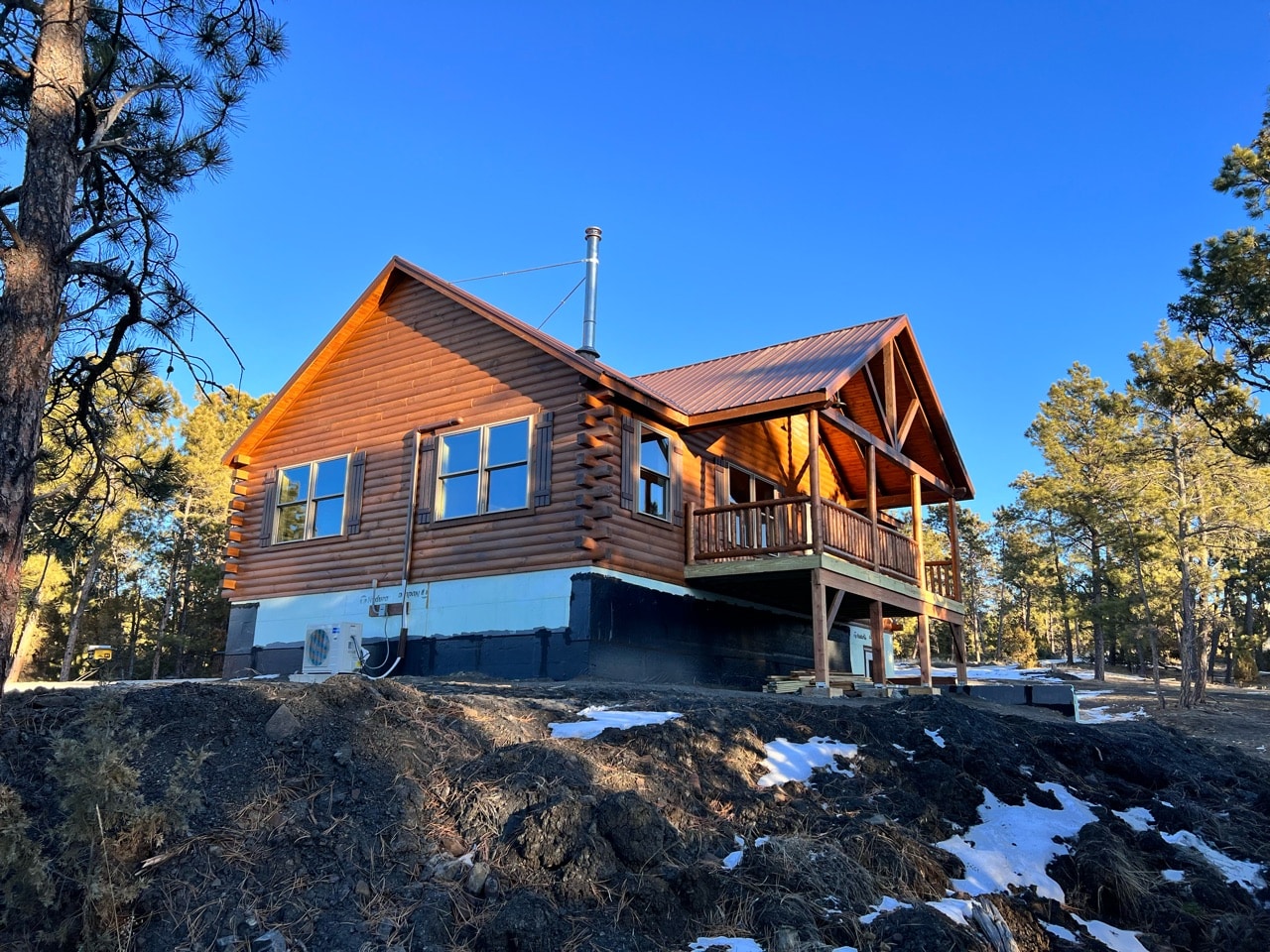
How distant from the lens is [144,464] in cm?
707

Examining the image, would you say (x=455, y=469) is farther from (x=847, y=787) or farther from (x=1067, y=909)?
(x=1067, y=909)

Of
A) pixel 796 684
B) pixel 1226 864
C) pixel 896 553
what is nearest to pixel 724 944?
pixel 1226 864

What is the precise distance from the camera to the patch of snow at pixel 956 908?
4785 mm

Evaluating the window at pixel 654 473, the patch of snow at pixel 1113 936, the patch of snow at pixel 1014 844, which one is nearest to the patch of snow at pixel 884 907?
the patch of snow at pixel 1014 844

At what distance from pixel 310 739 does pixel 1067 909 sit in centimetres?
431

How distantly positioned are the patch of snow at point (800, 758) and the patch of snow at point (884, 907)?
1.48 metres

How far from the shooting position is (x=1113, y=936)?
523cm

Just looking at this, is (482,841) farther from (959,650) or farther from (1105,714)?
(1105,714)

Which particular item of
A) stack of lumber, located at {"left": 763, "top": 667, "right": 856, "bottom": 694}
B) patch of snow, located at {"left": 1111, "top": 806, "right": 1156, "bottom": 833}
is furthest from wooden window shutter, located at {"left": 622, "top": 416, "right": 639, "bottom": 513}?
patch of snow, located at {"left": 1111, "top": 806, "right": 1156, "bottom": 833}

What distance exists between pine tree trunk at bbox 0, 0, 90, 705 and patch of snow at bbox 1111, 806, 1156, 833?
7118 millimetres

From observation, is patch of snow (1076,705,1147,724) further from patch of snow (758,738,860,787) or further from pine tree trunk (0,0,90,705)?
pine tree trunk (0,0,90,705)

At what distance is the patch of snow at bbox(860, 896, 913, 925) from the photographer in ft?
15.4

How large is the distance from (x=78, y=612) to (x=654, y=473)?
2236 centimetres

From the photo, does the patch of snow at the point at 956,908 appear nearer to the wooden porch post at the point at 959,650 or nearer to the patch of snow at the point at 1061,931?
the patch of snow at the point at 1061,931
